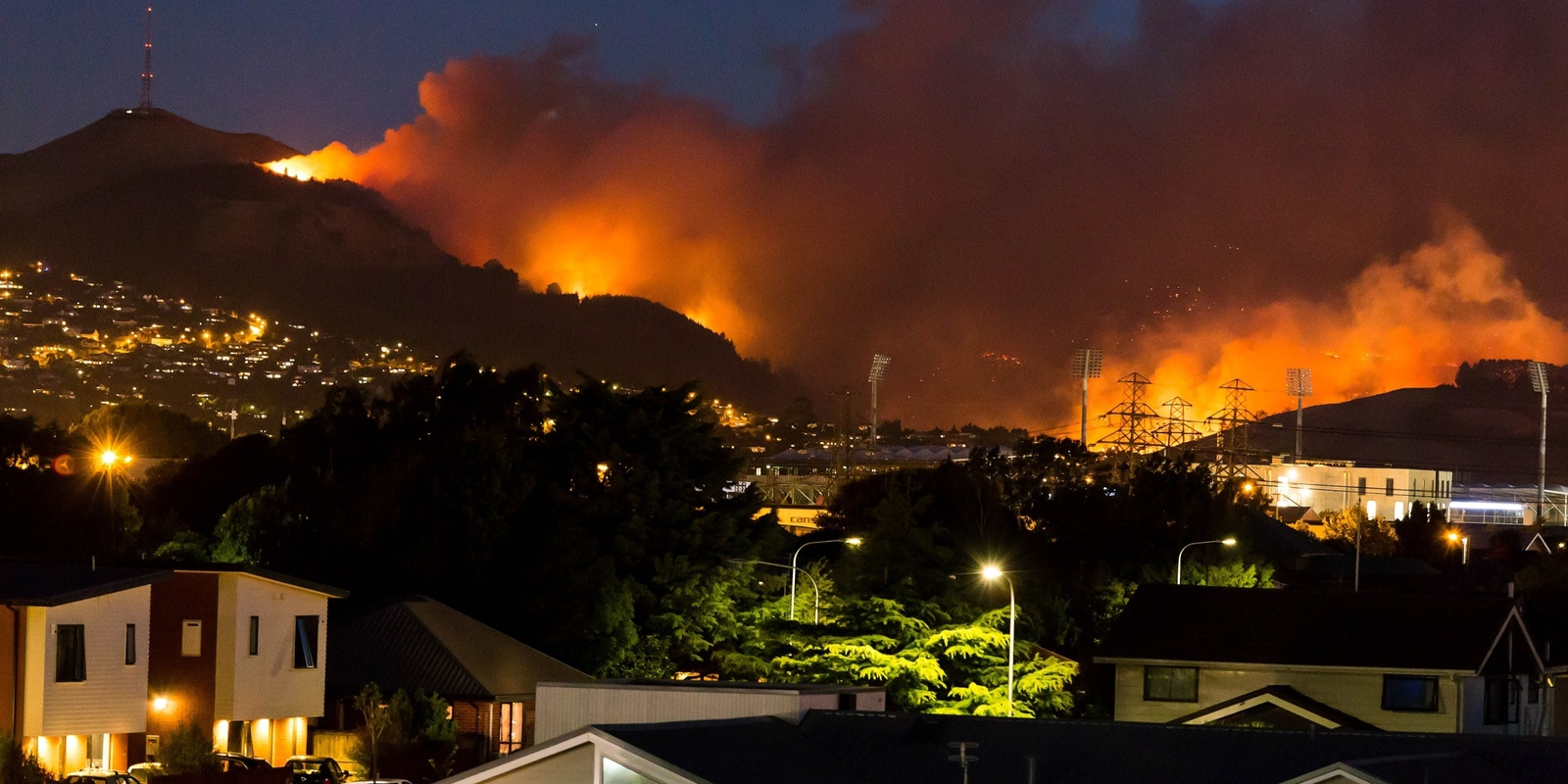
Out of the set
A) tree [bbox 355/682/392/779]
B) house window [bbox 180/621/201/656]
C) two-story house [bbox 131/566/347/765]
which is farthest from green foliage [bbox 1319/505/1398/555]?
house window [bbox 180/621/201/656]

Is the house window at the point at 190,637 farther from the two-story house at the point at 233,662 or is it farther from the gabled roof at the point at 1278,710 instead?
the gabled roof at the point at 1278,710

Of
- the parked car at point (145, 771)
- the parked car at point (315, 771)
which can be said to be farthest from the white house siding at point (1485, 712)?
the parked car at point (145, 771)

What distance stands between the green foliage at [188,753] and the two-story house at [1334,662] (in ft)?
92.4

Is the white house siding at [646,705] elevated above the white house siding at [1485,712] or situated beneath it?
elevated above

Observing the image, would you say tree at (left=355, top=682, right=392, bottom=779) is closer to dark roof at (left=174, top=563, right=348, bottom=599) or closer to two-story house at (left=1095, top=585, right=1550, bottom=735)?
dark roof at (left=174, top=563, right=348, bottom=599)

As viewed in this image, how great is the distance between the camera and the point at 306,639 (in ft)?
204

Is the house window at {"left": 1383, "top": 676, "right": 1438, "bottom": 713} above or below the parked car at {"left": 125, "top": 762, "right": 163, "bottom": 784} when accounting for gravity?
above

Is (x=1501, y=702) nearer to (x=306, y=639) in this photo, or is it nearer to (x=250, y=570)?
(x=306, y=639)

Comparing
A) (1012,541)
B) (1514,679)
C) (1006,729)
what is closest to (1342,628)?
(1514,679)

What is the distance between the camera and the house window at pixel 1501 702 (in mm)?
66062

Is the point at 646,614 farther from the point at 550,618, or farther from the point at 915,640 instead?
the point at 915,640

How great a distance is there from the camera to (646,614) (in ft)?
263

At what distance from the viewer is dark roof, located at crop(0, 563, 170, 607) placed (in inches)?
2100

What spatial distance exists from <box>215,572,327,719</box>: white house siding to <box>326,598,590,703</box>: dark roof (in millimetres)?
3076
